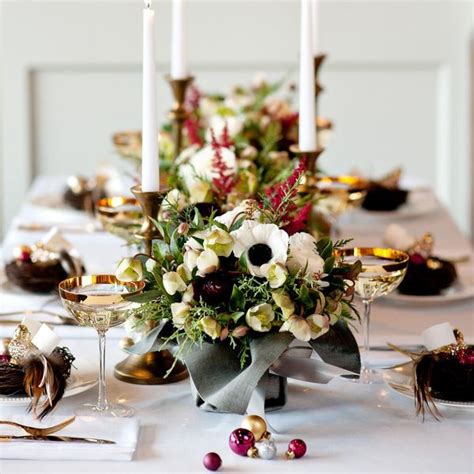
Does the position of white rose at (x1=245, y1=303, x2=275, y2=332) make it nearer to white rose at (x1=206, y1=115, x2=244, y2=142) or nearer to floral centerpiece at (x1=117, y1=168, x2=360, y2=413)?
floral centerpiece at (x1=117, y1=168, x2=360, y2=413)

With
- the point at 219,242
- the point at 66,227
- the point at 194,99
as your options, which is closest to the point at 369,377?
the point at 219,242

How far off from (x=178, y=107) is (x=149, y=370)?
0.97 metres

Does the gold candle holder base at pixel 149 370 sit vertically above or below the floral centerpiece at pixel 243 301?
below

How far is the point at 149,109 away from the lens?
5.01 feet

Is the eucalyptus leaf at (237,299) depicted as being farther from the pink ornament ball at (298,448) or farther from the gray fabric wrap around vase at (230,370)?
the pink ornament ball at (298,448)

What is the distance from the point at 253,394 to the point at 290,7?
3.70 m

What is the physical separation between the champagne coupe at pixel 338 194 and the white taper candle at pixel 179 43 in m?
0.40

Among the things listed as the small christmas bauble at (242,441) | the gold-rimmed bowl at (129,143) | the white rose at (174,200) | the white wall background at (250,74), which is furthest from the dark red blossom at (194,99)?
the white wall background at (250,74)

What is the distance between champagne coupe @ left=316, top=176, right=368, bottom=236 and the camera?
7.50ft

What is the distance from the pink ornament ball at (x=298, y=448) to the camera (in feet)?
4.23

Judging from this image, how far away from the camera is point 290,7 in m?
4.87

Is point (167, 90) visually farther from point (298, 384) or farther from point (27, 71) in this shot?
point (298, 384)

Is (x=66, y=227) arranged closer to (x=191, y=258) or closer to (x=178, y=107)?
(x=178, y=107)

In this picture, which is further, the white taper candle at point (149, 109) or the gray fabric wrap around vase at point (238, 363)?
the white taper candle at point (149, 109)
